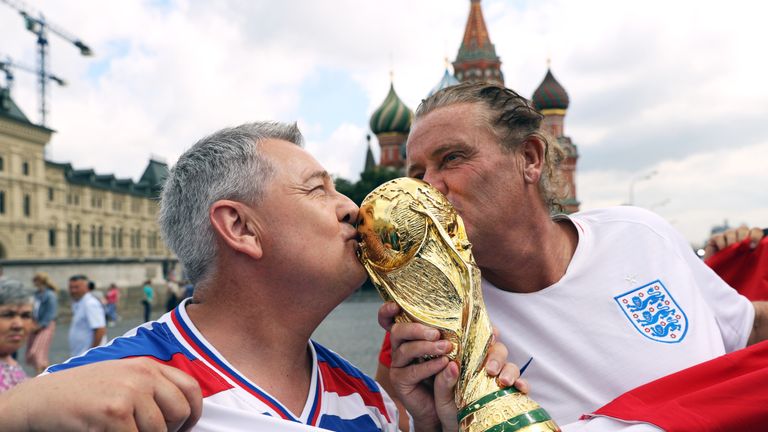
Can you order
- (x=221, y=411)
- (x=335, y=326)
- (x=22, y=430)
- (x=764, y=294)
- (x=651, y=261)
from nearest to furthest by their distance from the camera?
1. (x=22, y=430)
2. (x=221, y=411)
3. (x=651, y=261)
4. (x=764, y=294)
5. (x=335, y=326)

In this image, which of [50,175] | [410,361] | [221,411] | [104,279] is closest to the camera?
[221,411]

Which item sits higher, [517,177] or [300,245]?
[517,177]

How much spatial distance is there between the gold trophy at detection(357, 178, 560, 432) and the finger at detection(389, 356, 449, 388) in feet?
0.13

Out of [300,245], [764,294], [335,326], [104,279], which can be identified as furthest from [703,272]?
[104,279]

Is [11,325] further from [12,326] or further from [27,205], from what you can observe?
[27,205]

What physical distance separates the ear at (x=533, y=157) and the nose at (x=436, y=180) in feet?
1.27

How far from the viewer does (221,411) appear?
152 cm

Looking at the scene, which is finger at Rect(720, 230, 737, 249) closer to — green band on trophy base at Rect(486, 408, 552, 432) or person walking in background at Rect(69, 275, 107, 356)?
green band on trophy base at Rect(486, 408, 552, 432)

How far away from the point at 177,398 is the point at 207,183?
2.78ft

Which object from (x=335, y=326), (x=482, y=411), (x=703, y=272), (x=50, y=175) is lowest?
(x=335, y=326)

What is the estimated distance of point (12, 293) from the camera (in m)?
4.23

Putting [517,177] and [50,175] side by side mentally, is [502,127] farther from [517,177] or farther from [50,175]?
[50,175]

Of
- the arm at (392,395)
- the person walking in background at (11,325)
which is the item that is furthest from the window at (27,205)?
the arm at (392,395)

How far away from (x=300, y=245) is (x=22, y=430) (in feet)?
2.76
